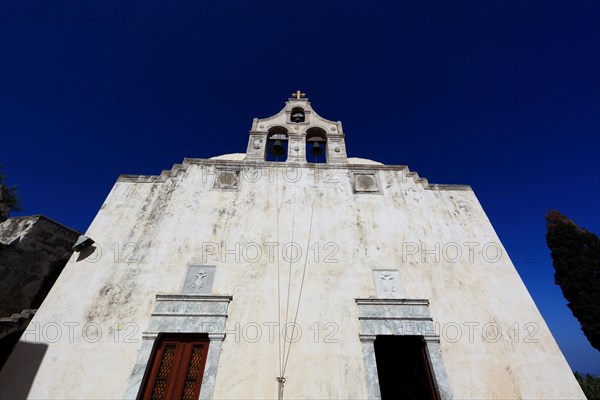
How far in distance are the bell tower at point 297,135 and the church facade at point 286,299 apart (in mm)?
846

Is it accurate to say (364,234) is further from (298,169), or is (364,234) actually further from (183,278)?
(183,278)

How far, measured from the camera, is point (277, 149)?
30.0 feet

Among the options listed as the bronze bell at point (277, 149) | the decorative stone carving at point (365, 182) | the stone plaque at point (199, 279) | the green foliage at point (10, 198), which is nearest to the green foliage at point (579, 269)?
the decorative stone carving at point (365, 182)

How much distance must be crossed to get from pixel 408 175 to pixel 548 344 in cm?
468

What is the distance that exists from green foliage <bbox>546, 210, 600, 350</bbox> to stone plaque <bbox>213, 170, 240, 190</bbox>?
595 inches

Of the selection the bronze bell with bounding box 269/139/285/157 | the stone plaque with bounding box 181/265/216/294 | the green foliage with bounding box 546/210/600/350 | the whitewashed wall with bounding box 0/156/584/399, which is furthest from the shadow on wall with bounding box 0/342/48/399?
the green foliage with bounding box 546/210/600/350

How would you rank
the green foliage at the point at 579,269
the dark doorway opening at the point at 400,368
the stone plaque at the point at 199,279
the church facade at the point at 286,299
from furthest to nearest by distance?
the green foliage at the point at 579,269
the dark doorway opening at the point at 400,368
the stone plaque at the point at 199,279
the church facade at the point at 286,299

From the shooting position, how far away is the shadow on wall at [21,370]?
14.7 ft

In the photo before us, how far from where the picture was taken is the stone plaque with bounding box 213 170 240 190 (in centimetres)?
741

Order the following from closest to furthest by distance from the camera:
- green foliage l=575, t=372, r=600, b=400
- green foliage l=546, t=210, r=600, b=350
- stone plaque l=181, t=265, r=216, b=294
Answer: stone plaque l=181, t=265, r=216, b=294 < green foliage l=546, t=210, r=600, b=350 < green foliage l=575, t=372, r=600, b=400

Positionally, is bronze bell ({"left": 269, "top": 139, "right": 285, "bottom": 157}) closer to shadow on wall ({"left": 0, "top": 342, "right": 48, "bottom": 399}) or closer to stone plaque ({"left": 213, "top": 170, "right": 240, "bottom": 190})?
stone plaque ({"left": 213, "top": 170, "right": 240, "bottom": 190})

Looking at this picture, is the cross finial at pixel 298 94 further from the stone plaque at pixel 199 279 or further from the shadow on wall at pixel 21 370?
the shadow on wall at pixel 21 370

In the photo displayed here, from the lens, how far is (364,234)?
6.54 m

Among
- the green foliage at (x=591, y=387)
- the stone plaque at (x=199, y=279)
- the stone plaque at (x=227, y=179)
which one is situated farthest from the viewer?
the green foliage at (x=591, y=387)
